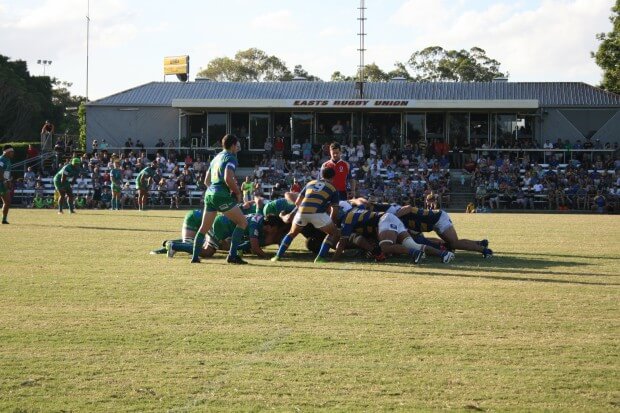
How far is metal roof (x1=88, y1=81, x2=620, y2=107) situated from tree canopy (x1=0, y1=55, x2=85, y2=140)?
26626mm

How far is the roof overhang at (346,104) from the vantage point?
45281 mm

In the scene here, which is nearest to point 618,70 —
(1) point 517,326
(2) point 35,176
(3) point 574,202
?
(3) point 574,202

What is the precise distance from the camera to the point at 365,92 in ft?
167

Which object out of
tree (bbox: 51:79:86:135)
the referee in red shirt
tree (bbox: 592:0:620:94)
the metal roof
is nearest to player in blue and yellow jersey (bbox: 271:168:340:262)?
the referee in red shirt

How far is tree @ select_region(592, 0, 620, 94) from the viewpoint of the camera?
5234cm

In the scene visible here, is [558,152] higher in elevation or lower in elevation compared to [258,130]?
lower

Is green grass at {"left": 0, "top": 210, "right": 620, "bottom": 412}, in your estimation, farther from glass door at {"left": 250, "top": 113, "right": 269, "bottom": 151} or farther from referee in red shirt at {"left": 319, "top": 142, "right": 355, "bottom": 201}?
glass door at {"left": 250, "top": 113, "right": 269, "bottom": 151}

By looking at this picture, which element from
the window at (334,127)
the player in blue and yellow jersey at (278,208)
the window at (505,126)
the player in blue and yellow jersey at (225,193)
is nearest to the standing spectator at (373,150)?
the window at (334,127)

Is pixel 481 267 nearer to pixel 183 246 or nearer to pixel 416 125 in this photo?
pixel 183 246

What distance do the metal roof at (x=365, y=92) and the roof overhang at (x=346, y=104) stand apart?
3.16 m

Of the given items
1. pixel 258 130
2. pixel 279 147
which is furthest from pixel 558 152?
pixel 258 130

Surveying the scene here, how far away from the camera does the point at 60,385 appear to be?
6371mm

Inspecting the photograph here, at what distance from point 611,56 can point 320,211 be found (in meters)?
43.2

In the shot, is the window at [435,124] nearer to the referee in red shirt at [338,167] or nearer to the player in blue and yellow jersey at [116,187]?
the player in blue and yellow jersey at [116,187]
